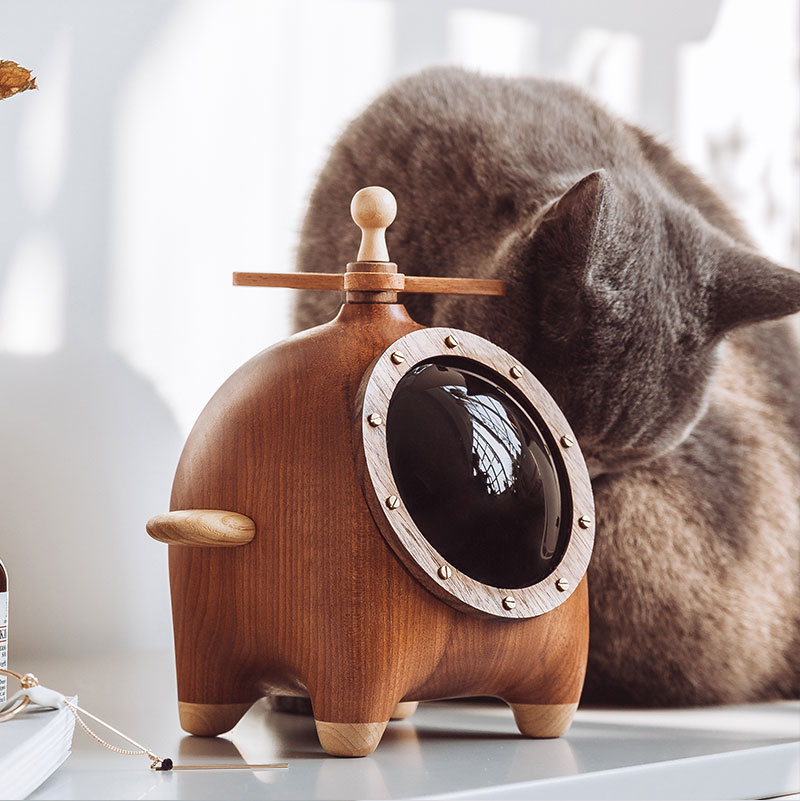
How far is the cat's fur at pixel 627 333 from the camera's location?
797 millimetres

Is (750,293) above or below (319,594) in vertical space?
above

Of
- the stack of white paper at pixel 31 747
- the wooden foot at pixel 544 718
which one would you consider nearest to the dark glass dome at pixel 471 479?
the wooden foot at pixel 544 718

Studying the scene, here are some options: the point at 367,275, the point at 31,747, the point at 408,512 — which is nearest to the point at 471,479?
the point at 408,512

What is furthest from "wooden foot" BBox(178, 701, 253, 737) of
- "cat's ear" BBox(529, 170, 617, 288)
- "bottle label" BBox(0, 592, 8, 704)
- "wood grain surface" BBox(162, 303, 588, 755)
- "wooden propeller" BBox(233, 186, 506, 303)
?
"cat's ear" BBox(529, 170, 617, 288)

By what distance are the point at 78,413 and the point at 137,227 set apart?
0.19 meters

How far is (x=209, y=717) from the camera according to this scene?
2.18 ft

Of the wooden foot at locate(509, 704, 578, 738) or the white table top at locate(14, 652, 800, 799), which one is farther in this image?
the wooden foot at locate(509, 704, 578, 738)

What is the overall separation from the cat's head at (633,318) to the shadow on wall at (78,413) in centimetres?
41

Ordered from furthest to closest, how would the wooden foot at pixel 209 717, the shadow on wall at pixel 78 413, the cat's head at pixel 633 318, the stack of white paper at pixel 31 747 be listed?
the shadow on wall at pixel 78 413, the cat's head at pixel 633 318, the wooden foot at pixel 209 717, the stack of white paper at pixel 31 747

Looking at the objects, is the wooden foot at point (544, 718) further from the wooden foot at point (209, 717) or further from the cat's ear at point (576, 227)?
the cat's ear at point (576, 227)

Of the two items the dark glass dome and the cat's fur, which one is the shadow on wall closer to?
the cat's fur

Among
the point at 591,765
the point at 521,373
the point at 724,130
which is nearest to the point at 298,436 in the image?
the point at 521,373

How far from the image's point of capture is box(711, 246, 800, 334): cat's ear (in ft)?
2.64

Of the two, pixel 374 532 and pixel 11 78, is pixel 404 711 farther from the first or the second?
pixel 11 78
